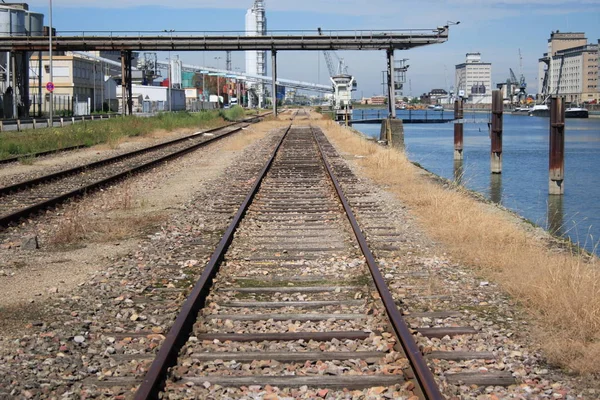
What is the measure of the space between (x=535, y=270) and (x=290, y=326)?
128 inches

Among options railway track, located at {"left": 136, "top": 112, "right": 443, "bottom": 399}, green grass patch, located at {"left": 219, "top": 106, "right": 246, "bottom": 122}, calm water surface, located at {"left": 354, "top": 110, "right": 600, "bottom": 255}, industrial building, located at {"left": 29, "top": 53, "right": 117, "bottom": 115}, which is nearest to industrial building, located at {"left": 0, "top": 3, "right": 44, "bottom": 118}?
industrial building, located at {"left": 29, "top": 53, "right": 117, "bottom": 115}

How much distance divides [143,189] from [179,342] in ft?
41.8

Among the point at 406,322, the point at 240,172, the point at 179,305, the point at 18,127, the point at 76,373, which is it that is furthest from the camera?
the point at 18,127

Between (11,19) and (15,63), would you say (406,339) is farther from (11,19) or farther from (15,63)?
(11,19)

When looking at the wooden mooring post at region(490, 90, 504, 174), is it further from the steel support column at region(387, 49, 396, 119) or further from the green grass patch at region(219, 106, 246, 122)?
the green grass patch at region(219, 106, 246, 122)

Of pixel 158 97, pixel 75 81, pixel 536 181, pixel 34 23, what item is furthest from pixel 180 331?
pixel 158 97

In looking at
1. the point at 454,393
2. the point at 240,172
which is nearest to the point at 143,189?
the point at 240,172

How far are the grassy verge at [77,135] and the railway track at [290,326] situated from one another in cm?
2118

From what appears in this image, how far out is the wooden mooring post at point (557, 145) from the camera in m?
27.5

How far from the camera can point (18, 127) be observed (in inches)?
1758

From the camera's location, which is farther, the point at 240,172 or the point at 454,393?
the point at 240,172

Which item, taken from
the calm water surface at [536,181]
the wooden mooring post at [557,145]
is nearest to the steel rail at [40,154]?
the calm water surface at [536,181]

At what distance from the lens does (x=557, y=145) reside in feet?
91.6

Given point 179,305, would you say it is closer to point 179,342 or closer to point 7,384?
point 179,342
